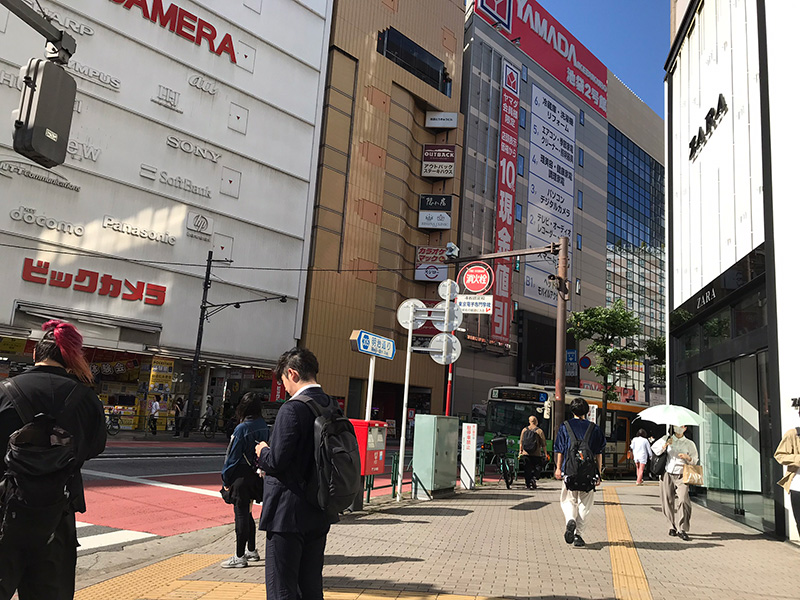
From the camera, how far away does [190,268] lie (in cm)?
3077

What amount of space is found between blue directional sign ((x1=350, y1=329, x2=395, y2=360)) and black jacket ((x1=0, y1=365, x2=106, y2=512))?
6.18 metres

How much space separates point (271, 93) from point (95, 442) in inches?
1345

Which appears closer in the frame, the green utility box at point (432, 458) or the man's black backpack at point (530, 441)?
the green utility box at point (432, 458)

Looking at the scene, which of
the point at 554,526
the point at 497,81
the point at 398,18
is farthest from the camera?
the point at 497,81

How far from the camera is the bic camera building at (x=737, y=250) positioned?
913 cm

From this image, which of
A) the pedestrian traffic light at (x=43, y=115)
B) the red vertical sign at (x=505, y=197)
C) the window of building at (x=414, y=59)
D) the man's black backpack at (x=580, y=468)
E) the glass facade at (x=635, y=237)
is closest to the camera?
the pedestrian traffic light at (x=43, y=115)

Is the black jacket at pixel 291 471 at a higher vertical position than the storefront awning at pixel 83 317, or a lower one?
lower

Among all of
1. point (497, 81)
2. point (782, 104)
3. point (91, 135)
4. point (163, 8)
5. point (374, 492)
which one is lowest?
point (374, 492)

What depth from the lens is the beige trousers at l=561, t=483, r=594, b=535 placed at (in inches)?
296

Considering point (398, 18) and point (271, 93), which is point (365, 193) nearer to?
point (271, 93)

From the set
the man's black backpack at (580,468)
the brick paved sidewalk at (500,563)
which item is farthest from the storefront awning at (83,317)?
the man's black backpack at (580,468)

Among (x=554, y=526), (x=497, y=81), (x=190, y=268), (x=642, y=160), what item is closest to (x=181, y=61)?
(x=190, y=268)

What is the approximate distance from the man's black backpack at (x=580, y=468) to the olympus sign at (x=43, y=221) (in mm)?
Result: 25299

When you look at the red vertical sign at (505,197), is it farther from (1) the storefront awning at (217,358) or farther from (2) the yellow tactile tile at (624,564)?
(2) the yellow tactile tile at (624,564)
